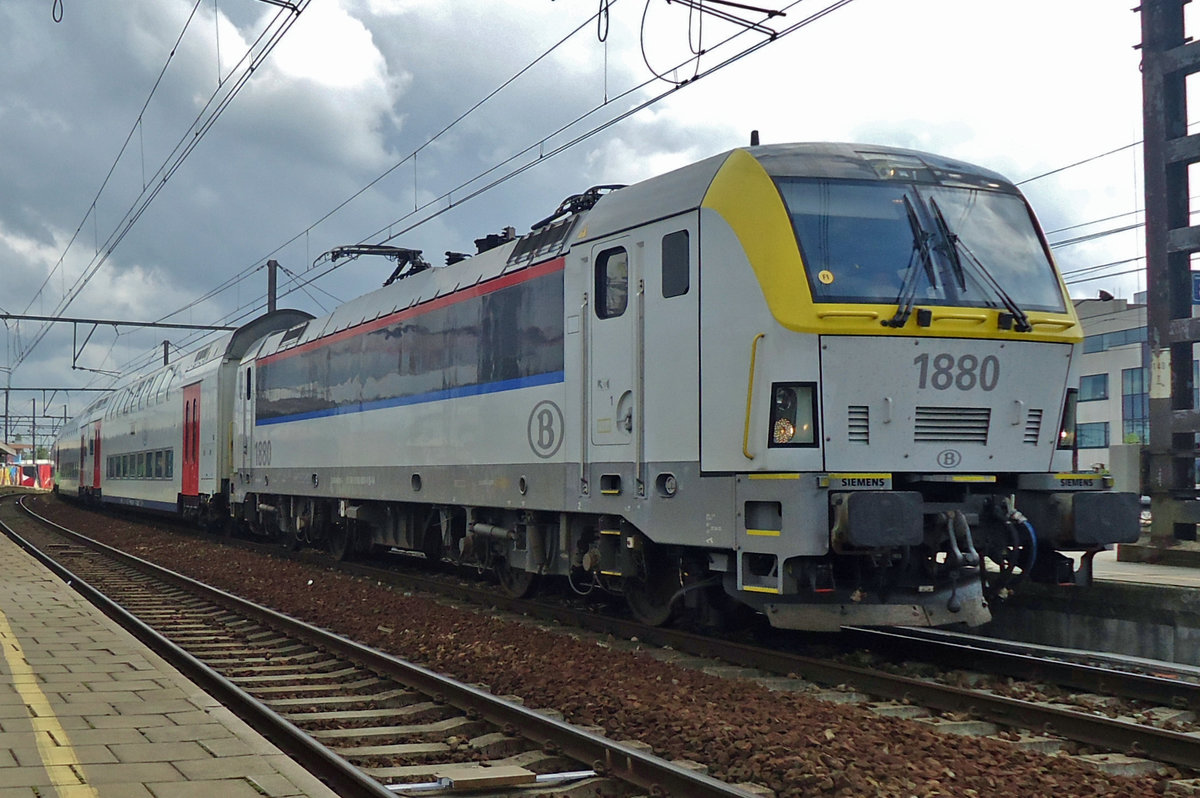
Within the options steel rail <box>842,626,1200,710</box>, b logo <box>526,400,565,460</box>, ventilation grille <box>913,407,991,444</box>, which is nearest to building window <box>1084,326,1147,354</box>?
steel rail <box>842,626,1200,710</box>

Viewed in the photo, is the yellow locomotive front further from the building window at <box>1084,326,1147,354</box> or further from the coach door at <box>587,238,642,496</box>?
the building window at <box>1084,326,1147,354</box>

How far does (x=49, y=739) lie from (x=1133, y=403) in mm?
62340

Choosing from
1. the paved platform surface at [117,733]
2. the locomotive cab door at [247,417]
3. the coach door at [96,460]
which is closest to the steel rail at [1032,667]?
the paved platform surface at [117,733]

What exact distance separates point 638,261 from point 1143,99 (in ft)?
25.2

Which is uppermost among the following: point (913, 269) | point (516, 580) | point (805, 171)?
point (805, 171)

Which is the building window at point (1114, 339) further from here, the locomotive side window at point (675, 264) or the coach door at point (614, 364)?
the locomotive side window at point (675, 264)

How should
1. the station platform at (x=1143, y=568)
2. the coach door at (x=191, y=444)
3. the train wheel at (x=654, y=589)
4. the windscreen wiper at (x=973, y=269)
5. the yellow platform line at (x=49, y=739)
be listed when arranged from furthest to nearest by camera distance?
the coach door at (x=191, y=444)
the station platform at (x=1143, y=568)
the train wheel at (x=654, y=589)
the windscreen wiper at (x=973, y=269)
the yellow platform line at (x=49, y=739)

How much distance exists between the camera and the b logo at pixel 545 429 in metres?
10.1

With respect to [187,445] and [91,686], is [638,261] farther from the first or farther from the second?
[187,445]

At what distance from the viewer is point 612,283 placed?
9523mm

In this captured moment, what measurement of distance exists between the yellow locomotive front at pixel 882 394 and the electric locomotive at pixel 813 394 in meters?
0.02

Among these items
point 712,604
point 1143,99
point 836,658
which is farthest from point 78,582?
point 1143,99

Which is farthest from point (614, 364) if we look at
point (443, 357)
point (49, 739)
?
point (49, 739)

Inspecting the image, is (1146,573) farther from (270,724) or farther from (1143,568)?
(270,724)
